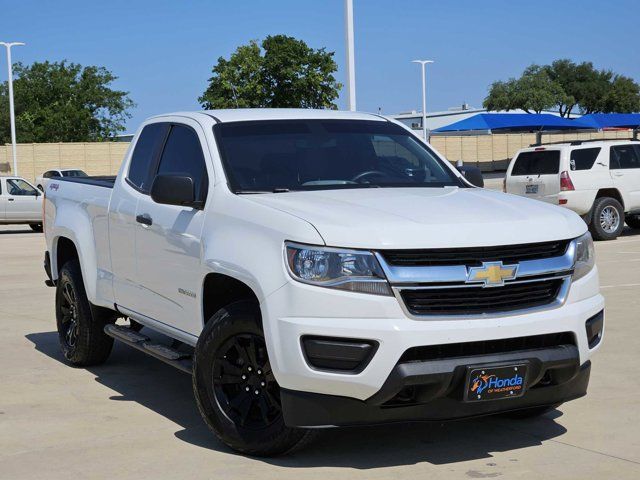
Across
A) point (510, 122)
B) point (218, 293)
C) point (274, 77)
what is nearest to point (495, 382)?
point (218, 293)

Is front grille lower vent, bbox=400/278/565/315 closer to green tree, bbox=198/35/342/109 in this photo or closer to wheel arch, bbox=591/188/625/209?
wheel arch, bbox=591/188/625/209

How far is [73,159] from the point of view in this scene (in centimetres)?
5769

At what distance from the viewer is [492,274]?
4961mm

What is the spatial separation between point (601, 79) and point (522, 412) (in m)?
103

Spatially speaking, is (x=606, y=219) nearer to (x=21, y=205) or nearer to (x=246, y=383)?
(x=246, y=383)

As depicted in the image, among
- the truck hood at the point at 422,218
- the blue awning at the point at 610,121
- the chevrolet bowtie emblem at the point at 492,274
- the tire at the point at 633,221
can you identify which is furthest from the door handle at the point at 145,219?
the blue awning at the point at 610,121

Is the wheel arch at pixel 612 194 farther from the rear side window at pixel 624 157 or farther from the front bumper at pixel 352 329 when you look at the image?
the front bumper at pixel 352 329

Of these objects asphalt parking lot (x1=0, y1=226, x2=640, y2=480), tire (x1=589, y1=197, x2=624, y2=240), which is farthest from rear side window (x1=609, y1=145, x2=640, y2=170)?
asphalt parking lot (x1=0, y1=226, x2=640, y2=480)

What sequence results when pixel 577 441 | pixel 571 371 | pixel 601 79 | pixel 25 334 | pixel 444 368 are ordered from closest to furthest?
1. pixel 444 368
2. pixel 571 371
3. pixel 577 441
4. pixel 25 334
5. pixel 601 79

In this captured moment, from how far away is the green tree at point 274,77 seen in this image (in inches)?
2931

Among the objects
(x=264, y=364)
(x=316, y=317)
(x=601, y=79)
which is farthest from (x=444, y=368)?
(x=601, y=79)

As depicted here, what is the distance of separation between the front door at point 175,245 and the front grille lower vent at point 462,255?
1.37 meters

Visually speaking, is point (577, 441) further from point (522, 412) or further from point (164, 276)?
point (164, 276)

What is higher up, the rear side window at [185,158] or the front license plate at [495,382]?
the rear side window at [185,158]
